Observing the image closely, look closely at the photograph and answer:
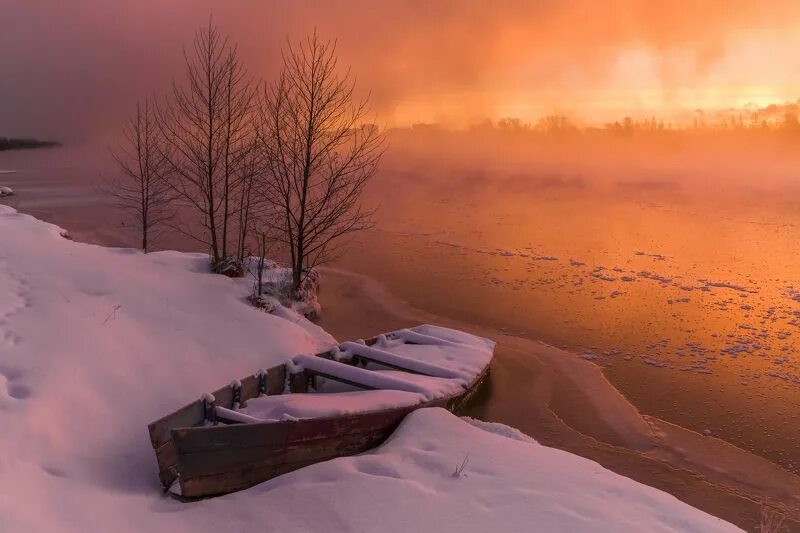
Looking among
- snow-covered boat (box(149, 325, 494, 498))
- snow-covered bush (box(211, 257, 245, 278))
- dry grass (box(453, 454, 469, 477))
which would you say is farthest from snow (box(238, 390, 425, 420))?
snow-covered bush (box(211, 257, 245, 278))

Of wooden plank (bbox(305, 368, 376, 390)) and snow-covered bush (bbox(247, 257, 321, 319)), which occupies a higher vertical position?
snow-covered bush (bbox(247, 257, 321, 319))

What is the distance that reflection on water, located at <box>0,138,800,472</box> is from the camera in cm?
1134

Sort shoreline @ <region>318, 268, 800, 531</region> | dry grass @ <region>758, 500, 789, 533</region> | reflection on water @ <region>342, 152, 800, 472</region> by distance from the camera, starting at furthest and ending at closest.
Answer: reflection on water @ <region>342, 152, 800, 472</region> < shoreline @ <region>318, 268, 800, 531</region> < dry grass @ <region>758, 500, 789, 533</region>

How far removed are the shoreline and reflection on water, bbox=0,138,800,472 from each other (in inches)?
21.0

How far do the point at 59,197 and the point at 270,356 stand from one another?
4745 centimetres

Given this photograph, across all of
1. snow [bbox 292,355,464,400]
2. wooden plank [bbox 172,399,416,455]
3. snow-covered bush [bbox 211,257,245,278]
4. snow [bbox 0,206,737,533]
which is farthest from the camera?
snow-covered bush [bbox 211,257,245,278]

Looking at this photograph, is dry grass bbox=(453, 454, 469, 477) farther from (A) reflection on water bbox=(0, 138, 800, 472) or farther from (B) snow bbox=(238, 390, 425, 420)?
(A) reflection on water bbox=(0, 138, 800, 472)

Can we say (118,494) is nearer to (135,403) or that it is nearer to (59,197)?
(135,403)

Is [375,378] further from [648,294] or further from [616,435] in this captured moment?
[648,294]

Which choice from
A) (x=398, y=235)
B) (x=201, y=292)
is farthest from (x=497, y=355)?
(x=398, y=235)

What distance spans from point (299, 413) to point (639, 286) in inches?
623

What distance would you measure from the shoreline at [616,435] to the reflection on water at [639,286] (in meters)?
0.53

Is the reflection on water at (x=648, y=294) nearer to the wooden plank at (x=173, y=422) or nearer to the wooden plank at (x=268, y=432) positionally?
the wooden plank at (x=268, y=432)

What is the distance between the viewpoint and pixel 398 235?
3028cm
